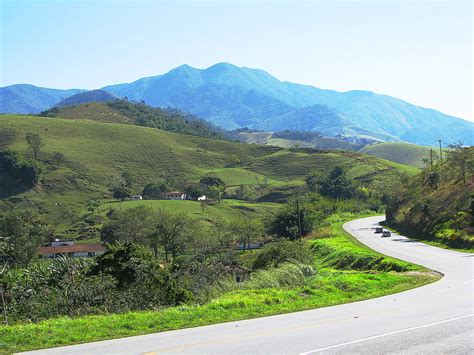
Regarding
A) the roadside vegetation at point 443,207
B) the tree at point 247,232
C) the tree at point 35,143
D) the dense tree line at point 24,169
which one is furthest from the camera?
the tree at point 35,143

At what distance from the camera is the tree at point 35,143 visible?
172m

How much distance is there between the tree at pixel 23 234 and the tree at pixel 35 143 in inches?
2738

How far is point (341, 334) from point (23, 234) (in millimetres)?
82662

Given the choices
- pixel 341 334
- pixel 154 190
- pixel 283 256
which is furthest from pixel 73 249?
pixel 341 334

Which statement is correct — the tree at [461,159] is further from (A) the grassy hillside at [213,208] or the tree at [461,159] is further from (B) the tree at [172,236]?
(A) the grassy hillside at [213,208]

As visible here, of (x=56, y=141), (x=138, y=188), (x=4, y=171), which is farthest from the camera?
(x=56, y=141)

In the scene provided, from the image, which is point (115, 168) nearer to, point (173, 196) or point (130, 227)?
point (173, 196)

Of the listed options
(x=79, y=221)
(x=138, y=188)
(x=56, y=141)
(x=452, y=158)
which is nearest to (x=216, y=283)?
(x=452, y=158)

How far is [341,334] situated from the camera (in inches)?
516

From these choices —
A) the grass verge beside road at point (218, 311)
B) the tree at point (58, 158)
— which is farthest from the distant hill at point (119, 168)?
the grass verge beside road at point (218, 311)

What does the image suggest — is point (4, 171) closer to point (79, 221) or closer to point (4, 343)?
point (79, 221)

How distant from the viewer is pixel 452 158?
73.1 meters

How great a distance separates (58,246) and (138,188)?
61.2m

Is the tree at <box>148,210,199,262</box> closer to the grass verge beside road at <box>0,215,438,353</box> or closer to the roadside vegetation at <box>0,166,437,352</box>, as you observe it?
the roadside vegetation at <box>0,166,437,352</box>
